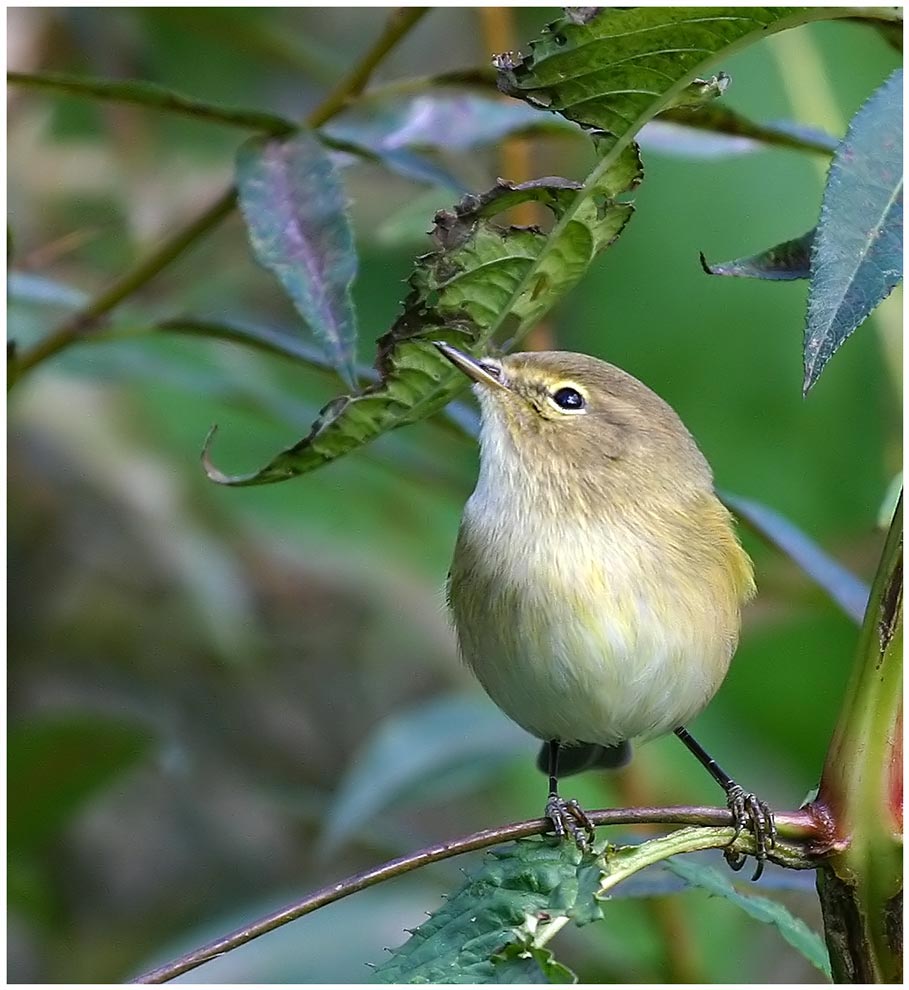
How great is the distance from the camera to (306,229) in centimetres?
199

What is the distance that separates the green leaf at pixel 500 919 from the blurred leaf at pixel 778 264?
671 millimetres

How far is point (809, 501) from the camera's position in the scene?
407cm

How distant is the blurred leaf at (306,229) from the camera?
71.2 inches

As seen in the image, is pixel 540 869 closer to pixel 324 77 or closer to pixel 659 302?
pixel 324 77

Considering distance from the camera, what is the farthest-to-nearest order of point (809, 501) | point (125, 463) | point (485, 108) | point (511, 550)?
point (809, 501), point (125, 463), point (485, 108), point (511, 550)

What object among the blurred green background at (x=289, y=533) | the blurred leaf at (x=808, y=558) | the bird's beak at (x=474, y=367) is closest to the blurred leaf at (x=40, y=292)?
the blurred green background at (x=289, y=533)

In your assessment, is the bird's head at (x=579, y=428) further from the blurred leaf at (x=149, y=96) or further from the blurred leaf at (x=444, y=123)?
the blurred leaf at (x=149, y=96)

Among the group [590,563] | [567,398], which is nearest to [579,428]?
[567,398]

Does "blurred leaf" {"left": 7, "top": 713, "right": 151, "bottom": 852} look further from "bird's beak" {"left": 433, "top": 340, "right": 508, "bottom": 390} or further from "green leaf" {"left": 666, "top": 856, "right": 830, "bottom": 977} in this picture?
"green leaf" {"left": 666, "top": 856, "right": 830, "bottom": 977}

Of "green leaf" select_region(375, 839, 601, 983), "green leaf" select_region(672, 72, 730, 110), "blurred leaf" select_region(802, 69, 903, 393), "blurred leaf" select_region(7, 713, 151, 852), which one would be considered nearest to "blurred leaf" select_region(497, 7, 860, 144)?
"green leaf" select_region(672, 72, 730, 110)

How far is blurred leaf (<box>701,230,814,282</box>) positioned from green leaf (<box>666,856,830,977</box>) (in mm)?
754

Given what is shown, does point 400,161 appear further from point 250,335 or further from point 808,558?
point 808,558

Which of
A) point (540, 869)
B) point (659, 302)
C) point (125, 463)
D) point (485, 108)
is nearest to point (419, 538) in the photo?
point (125, 463)

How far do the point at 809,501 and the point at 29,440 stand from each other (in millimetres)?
2243
